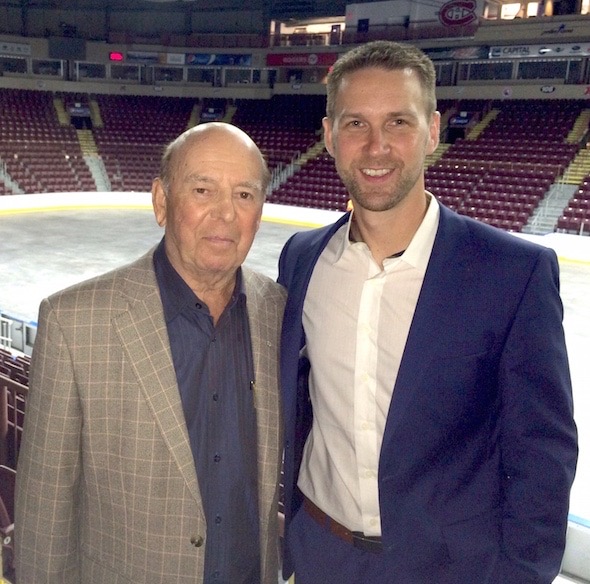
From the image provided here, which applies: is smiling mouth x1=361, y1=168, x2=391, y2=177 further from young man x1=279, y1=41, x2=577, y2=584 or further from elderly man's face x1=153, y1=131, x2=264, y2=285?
elderly man's face x1=153, y1=131, x2=264, y2=285

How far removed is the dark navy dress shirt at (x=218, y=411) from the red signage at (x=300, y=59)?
26.8m

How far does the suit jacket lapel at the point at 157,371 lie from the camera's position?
4.91 ft

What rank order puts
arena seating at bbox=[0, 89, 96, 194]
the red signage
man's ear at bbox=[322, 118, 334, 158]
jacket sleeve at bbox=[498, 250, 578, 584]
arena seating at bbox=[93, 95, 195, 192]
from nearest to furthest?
jacket sleeve at bbox=[498, 250, 578, 584] → man's ear at bbox=[322, 118, 334, 158] → arena seating at bbox=[0, 89, 96, 194] → arena seating at bbox=[93, 95, 195, 192] → the red signage

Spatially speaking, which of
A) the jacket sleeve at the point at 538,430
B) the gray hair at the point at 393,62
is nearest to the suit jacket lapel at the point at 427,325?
the jacket sleeve at the point at 538,430

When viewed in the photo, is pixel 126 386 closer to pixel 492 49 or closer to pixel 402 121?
pixel 402 121

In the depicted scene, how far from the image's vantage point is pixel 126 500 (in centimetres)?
154

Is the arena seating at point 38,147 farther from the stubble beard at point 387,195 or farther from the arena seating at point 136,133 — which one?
the stubble beard at point 387,195

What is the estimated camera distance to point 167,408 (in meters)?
1.50

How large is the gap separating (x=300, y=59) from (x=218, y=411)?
2799 cm

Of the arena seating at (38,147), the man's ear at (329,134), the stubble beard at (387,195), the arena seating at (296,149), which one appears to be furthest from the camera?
the arena seating at (38,147)

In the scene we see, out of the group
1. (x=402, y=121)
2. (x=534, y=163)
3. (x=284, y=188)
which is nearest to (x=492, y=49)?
(x=534, y=163)

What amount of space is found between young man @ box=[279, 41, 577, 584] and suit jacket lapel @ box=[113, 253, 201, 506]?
34 centimetres

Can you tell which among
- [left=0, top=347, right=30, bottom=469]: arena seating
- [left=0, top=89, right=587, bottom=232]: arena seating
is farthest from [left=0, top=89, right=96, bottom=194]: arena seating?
[left=0, top=347, right=30, bottom=469]: arena seating

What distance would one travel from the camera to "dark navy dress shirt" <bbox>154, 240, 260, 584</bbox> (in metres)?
1.56
